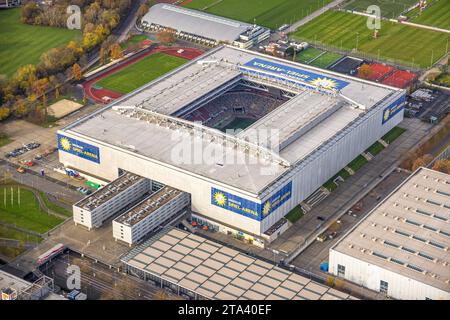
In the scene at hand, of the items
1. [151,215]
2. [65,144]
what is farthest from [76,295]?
[65,144]

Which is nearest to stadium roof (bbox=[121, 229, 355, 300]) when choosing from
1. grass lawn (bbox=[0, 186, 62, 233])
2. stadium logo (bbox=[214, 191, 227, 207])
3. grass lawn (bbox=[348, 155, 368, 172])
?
stadium logo (bbox=[214, 191, 227, 207])

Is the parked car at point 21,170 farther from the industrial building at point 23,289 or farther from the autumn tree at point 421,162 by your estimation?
the autumn tree at point 421,162

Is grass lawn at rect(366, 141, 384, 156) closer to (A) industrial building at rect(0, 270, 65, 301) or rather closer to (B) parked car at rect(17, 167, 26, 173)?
(B) parked car at rect(17, 167, 26, 173)

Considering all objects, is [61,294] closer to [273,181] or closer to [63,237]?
[63,237]

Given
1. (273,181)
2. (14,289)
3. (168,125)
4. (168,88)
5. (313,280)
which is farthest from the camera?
(168,88)

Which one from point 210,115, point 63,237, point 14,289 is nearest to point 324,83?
point 210,115

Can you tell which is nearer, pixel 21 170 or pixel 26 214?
pixel 26 214

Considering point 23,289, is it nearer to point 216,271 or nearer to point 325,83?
point 216,271
